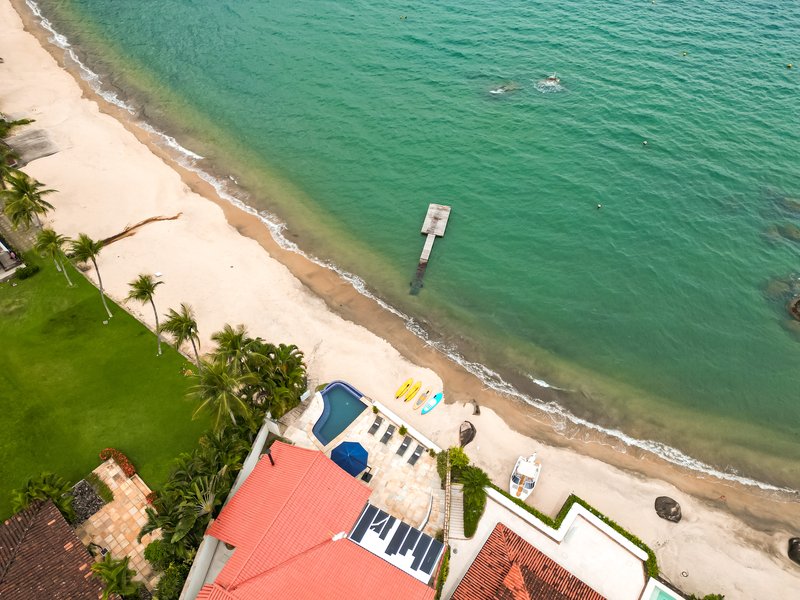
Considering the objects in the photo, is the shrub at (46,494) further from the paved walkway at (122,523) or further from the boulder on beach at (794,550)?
the boulder on beach at (794,550)

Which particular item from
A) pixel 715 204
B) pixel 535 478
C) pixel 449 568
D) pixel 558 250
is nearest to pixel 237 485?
pixel 449 568

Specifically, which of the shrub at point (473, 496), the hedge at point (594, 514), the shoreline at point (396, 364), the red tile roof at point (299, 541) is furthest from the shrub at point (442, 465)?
the red tile roof at point (299, 541)

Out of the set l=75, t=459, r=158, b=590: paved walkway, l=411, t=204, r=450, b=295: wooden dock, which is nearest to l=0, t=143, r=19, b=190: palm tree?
l=75, t=459, r=158, b=590: paved walkway

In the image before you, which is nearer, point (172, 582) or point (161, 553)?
point (172, 582)

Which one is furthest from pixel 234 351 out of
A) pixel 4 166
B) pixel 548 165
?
pixel 548 165

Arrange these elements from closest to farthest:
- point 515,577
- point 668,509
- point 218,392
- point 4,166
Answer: point 515,577 < point 218,392 < point 668,509 < point 4,166

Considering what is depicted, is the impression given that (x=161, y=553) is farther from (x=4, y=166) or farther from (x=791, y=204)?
(x=791, y=204)

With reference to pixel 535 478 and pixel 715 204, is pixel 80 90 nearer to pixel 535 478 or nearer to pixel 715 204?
pixel 535 478
